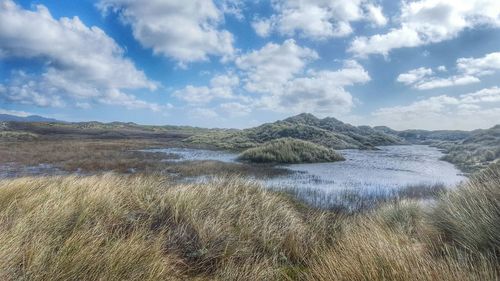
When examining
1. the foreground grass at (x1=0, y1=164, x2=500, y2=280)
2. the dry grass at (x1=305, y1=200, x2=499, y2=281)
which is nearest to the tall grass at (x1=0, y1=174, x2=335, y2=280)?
the foreground grass at (x1=0, y1=164, x2=500, y2=280)

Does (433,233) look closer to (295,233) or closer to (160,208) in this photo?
(295,233)

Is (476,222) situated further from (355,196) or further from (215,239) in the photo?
(355,196)

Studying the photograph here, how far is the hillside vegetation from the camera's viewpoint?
29.0 m

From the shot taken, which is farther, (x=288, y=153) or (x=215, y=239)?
(x=288, y=153)

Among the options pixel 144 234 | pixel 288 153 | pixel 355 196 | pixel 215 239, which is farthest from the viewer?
pixel 288 153

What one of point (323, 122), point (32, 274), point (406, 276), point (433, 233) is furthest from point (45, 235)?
point (323, 122)

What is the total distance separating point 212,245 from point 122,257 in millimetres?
1872

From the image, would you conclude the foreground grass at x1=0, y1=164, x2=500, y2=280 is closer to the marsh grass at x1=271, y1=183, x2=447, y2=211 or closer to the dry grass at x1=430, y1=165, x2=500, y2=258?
the dry grass at x1=430, y1=165, x2=500, y2=258

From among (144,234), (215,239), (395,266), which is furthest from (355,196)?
(395,266)

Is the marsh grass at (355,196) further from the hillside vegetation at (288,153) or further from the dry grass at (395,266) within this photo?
the hillside vegetation at (288,153)

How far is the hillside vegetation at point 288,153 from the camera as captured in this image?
1143 inches

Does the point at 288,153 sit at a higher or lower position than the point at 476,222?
lower

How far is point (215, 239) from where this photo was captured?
5.88m

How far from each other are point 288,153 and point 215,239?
24385 mm
